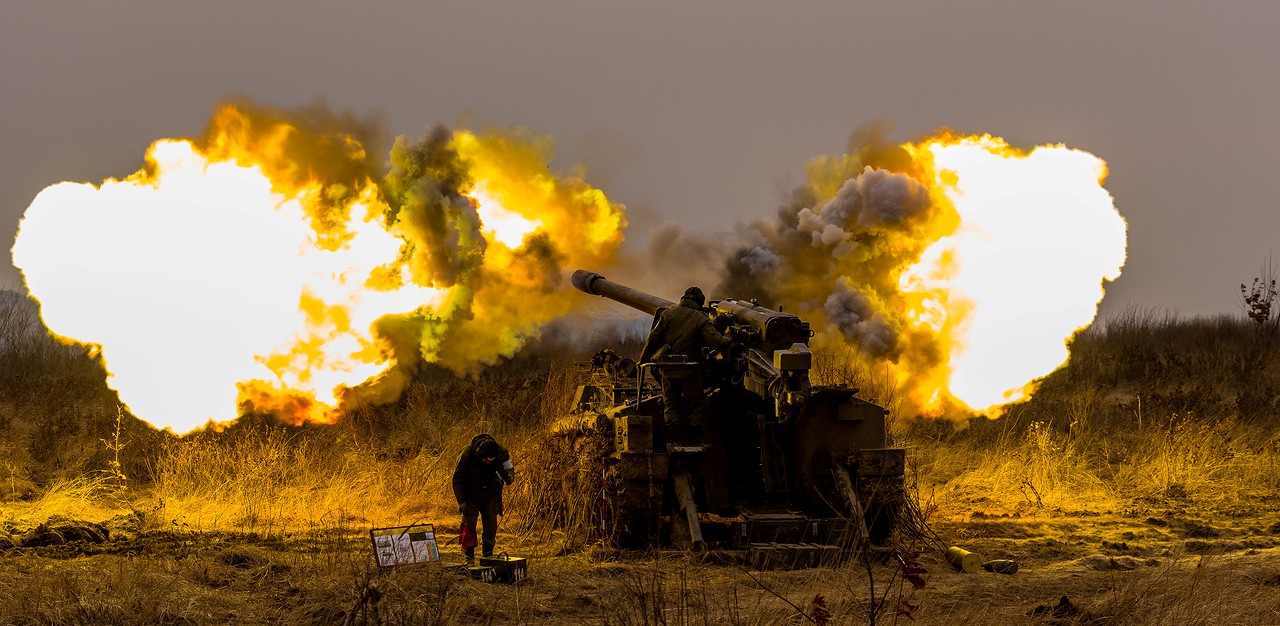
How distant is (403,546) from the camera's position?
11789mm

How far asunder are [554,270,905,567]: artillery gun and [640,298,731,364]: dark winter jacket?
0.16 m

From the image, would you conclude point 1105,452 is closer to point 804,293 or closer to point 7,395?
point 804,293

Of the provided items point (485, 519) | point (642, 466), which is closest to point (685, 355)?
point (642, 466)

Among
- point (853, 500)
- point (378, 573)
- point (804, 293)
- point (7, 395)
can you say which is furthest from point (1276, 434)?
point (7, 395)

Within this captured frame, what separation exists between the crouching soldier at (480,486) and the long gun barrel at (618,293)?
11.0 feet

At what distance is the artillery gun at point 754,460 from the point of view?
1345cm

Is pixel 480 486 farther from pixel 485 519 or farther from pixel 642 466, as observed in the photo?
pixel 642 466

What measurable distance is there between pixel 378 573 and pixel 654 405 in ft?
15.3

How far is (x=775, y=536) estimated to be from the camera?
13500 millimetres

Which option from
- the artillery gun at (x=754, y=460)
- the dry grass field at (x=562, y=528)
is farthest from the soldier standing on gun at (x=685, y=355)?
the dry grass field at (x=562, y=528)

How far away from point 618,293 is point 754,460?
395 centimetres

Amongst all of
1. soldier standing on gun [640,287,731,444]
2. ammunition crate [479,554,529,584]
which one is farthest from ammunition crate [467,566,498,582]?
soldier standing on gun [640,287,731,444]

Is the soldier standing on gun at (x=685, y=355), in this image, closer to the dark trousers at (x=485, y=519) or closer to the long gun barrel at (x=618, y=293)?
the long gun barrel at (x=618, y=293)

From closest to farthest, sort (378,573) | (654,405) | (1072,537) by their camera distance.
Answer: (378,573)
(654,405)
(1072,537)
